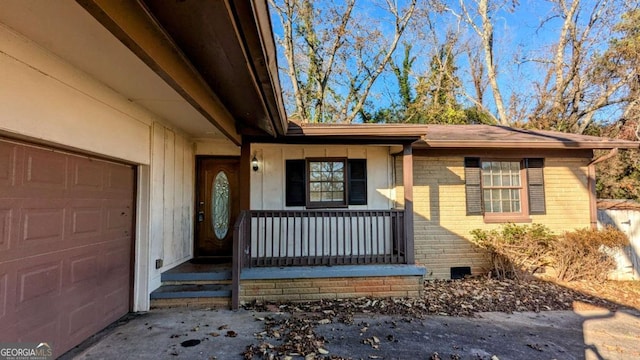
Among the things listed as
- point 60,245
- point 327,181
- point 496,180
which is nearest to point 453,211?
point 496,180

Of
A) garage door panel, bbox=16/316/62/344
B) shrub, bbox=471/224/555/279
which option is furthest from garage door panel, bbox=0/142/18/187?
shrub, bbox=471/224/555/279

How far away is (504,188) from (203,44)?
21.2 ft

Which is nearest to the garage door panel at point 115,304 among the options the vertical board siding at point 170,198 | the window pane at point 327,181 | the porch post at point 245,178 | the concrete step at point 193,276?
the vertical board siding at point 170,198

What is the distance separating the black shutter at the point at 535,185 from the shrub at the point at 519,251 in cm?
54

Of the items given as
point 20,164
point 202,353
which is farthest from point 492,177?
point 20,164

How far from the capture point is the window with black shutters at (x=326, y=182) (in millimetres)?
6246

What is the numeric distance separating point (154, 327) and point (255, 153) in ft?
11.1

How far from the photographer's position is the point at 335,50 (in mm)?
15227

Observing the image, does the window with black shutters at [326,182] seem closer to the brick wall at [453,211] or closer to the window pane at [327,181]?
the window pane at [327,181]

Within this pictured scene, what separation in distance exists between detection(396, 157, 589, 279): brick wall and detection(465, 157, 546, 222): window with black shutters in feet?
0.50

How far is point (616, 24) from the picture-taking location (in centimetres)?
1235

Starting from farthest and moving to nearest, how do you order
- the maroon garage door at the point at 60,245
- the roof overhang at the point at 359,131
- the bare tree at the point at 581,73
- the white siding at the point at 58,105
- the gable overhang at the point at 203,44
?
the bare tree at the point at 581,73, the roof overhang at the point at 359,131, the maroon garage door at the point at 60,245, the white siding at the point at 58,105, the gable overhang at the point at 203,44

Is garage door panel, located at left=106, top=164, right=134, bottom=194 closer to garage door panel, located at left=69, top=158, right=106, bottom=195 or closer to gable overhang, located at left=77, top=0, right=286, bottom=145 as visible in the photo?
garage door panel, located at left=69, top=158, right=106, bottom=195

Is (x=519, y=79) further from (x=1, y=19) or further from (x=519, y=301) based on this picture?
(x=1, y=19)
